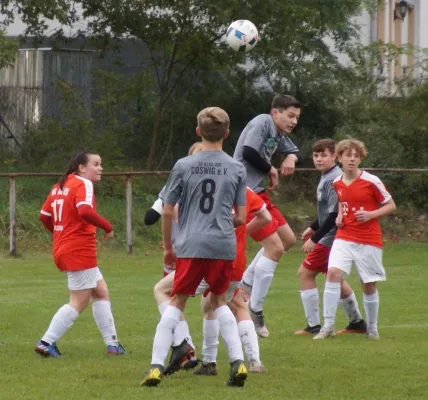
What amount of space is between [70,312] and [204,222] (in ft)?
6.70

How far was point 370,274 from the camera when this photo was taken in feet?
31.4

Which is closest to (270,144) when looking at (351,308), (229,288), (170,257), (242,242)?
(351,308)

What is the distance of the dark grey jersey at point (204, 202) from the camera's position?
277 inches

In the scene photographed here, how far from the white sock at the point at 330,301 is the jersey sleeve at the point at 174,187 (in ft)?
9.51

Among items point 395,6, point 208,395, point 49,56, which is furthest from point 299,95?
point 208,395

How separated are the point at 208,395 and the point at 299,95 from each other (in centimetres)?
1852

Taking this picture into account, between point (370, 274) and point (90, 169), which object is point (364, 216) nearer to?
point (370, 274)

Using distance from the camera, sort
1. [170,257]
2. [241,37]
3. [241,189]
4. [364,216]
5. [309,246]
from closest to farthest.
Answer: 1. [241,189]
2. [170,257]
3. [364,216]
4. [309,246]
5. [241,37]

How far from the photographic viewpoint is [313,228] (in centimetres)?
1041

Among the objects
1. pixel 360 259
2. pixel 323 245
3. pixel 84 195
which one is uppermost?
pixel 84 195

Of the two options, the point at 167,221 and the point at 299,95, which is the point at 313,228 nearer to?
the point at 167,221

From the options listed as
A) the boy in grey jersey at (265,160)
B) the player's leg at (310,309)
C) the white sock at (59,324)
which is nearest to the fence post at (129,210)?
the boy in grey jersey at (265,160)

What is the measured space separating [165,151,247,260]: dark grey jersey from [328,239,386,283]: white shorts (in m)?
2.65

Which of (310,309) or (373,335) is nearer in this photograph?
(373,335)
